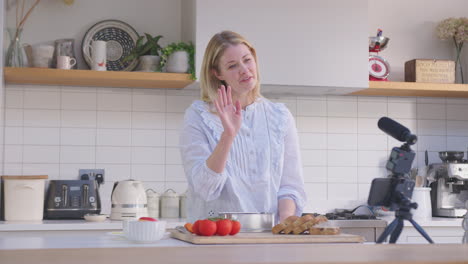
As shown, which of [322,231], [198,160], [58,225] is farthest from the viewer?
[58,225]

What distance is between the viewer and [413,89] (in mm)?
4191

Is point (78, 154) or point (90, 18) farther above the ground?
point (90, 18)

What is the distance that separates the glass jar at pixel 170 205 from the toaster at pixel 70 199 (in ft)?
1.25

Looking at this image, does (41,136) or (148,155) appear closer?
(41,136)

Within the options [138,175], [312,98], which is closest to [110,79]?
[138,175]

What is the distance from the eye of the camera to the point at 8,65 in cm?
384

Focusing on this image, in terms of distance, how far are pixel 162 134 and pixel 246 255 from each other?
3275 millimetres

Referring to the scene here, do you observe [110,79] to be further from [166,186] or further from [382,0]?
[382,0]

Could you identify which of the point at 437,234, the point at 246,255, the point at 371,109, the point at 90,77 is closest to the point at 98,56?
the point at 90,77

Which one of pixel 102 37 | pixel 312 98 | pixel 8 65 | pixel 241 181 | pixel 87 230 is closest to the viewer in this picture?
pixel 241 181

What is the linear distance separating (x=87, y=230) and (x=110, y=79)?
0.85m

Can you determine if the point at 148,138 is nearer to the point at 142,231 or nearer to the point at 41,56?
the point at 41,56

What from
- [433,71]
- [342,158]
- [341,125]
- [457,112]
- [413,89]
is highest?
[433,71]

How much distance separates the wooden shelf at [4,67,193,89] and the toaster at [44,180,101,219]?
57 centimetres
